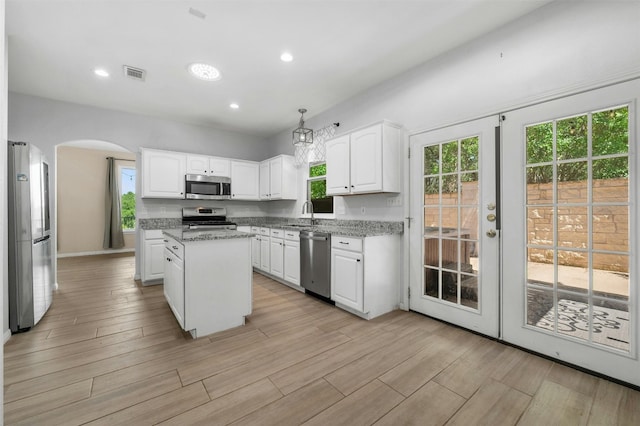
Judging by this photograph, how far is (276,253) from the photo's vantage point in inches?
172

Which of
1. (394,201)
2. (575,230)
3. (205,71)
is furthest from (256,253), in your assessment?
(575,230)

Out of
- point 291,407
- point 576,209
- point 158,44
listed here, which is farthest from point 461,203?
point 158,44

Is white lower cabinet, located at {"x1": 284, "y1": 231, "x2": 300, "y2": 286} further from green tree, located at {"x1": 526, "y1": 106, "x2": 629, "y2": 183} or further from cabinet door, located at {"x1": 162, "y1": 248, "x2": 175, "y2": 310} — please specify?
green tree, located at {"x1": 526, "y1": 106, "x2": 629, "y2": 183}

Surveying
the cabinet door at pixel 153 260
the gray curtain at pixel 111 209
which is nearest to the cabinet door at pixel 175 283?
→ the cabinet door at pixel 153 260

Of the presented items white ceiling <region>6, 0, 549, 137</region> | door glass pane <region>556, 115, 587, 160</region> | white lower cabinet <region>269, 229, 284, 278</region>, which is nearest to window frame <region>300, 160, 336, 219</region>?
white lower cabinet <region>269, 229, 284, 278</region>

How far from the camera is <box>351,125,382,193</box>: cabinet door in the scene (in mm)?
3131

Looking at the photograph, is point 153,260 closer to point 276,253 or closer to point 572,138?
point 276,253

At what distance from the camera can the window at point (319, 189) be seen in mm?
4539

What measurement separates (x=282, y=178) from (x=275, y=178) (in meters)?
0.20

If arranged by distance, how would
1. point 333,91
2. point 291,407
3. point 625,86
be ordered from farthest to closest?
1. point 333,91
2. point 625,86
3. point 291,407

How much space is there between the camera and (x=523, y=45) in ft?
7.75

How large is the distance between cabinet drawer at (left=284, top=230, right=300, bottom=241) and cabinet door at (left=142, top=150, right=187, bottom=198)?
1.98 metres

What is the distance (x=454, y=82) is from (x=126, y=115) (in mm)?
4708

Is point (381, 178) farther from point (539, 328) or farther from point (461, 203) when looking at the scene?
point (539, 328)
